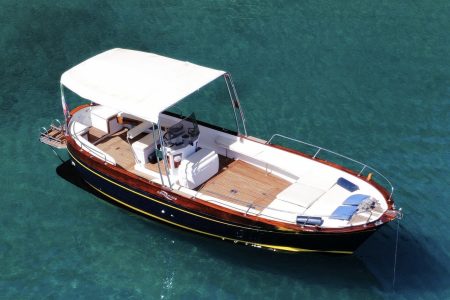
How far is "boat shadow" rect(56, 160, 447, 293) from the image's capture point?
1936 centimetres

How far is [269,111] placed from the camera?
2769 cm

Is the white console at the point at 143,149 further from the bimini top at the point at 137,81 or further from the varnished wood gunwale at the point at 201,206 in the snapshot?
the bimini top at the point at 137,81

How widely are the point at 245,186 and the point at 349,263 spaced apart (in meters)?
4.38

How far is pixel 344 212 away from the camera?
1844 cm

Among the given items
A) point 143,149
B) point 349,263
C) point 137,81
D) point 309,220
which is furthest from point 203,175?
point 349,263

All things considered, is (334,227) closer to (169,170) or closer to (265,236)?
(265,236)

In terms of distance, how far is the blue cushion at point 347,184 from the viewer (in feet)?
64.1

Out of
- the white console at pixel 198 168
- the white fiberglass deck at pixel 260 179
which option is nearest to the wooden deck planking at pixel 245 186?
the white fiberglass deck at pixel 260 179

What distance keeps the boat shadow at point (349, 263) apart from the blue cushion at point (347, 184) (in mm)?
2291

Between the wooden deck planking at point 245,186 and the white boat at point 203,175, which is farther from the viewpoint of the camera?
the wooden deck planking at point 245,186

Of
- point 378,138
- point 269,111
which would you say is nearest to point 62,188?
point 269,111

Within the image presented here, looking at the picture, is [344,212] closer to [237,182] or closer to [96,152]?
[237,182]

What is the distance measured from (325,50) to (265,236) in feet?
51.3

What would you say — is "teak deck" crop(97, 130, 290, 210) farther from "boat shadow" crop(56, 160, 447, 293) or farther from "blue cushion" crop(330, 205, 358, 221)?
"blue cushion" crop(330, 205, 358, 221)
